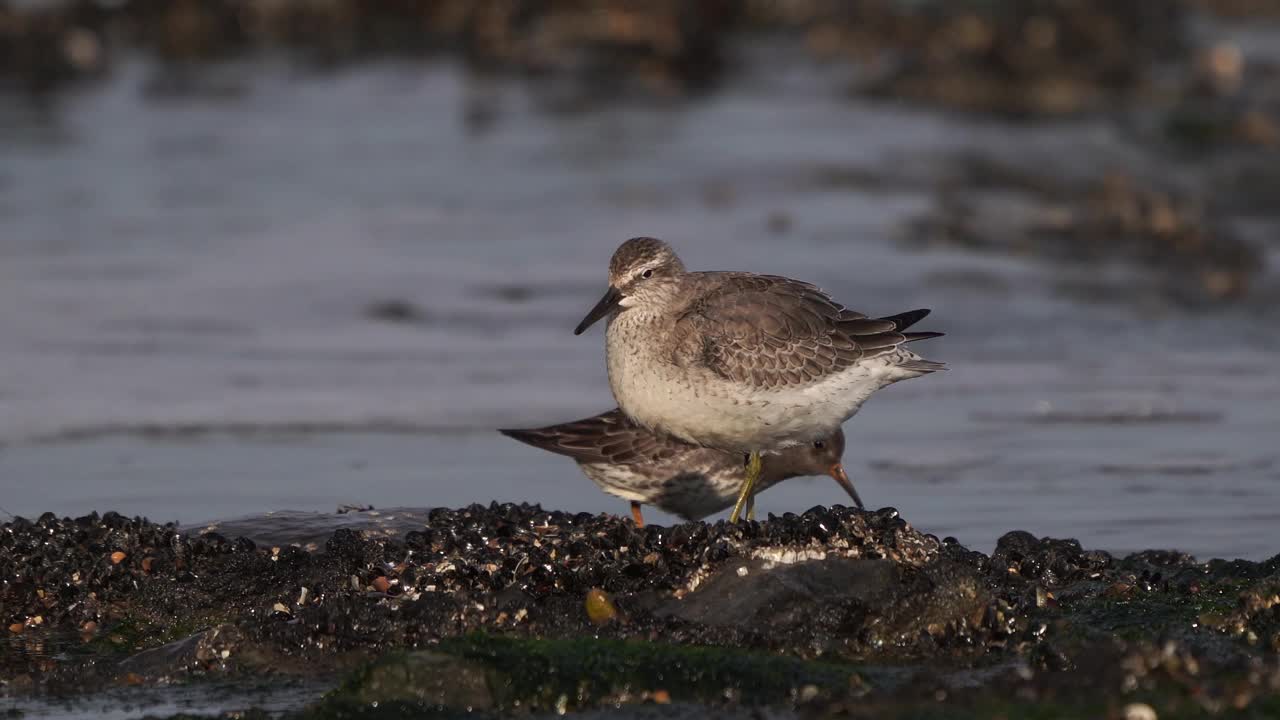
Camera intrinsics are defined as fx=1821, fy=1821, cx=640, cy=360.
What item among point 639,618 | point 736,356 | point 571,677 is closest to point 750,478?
point 736,356

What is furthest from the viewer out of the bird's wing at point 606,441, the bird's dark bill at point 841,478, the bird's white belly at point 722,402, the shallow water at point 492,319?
the shallow water at point 492,319

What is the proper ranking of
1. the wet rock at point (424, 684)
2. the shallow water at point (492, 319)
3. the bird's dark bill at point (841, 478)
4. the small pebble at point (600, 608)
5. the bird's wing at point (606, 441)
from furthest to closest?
1. the shallow water at point (492, 319)
2. the bird's dark bill at point (841, 478)
3. the bird's wing at point (606, 441)
4. the small pebble at point (600, 608)
5. the wet rock at point (424, 684)

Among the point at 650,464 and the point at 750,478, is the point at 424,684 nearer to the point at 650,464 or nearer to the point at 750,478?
the point at 750,478

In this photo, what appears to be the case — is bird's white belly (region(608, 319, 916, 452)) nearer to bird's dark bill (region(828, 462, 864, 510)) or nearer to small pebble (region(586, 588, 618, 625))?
bird's dark bill (region(828, 462, 864, 510))

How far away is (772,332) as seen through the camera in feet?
24.6

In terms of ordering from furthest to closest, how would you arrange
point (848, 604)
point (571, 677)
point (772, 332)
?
point (772, 332) → point (848, 604) → point (571, 677)

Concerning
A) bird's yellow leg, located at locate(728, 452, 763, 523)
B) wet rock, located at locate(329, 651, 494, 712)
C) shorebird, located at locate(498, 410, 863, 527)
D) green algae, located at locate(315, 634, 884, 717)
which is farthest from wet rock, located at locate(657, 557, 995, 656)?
shorebird, located at locate(498, 410, 863, 527)

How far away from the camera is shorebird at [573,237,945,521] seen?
7.34 metres

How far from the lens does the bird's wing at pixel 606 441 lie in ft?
26.1

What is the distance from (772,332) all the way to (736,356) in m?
0.22

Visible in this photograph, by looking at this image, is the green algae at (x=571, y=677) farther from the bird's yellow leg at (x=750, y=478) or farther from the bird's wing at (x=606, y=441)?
the bird's wing at (x=606, y=441)

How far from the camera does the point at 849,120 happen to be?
19.9m

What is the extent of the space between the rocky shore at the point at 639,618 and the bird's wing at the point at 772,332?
3.15ft

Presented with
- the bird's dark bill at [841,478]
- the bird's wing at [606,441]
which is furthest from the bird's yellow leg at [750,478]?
the bird's dark bill at [841,478]
